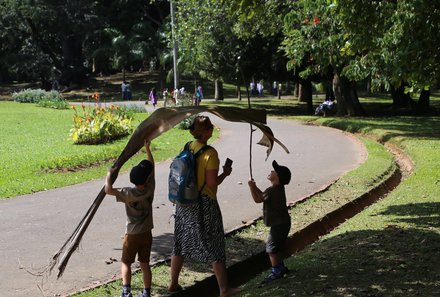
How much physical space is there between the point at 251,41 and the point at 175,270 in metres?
25.2

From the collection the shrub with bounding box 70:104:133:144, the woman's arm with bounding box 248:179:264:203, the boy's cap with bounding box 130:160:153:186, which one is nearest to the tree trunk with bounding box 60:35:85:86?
the shrub with bounding box 70:104:133:144

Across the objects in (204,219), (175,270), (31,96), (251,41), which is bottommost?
(175,270)

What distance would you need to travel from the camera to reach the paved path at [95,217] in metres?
6.73

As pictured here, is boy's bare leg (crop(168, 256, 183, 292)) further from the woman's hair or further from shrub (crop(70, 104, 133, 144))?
shrub (crop(70, 104, 133, 144))

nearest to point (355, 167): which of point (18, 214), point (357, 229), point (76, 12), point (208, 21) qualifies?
point (357, 229)

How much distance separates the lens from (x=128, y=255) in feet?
19.1

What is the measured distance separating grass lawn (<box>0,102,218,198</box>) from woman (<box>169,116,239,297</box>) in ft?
21.1

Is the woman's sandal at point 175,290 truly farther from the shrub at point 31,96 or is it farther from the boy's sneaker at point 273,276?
the shrub at point 31,96

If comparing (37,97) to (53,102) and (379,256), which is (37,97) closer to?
(53,102)

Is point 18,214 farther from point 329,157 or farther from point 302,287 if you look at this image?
point 329,157

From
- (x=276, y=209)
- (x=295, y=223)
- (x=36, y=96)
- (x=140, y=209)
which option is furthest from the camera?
(x=36, y=96)

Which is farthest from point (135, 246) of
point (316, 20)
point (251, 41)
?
point (251, 41)

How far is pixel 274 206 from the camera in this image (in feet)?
20.4

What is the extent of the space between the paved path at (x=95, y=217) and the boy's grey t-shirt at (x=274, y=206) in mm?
1735
